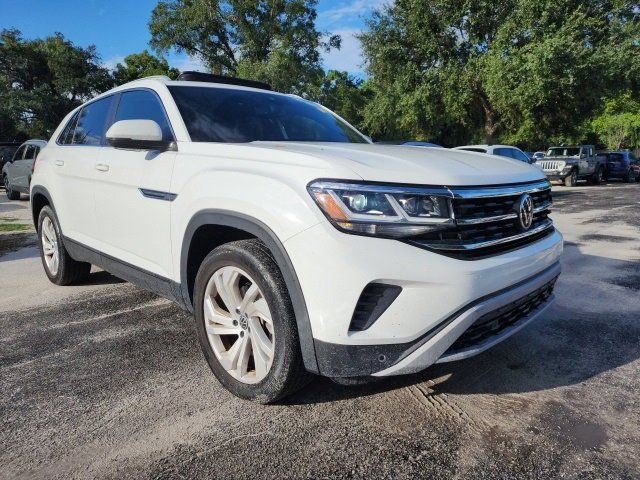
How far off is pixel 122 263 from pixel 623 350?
11.1 ft

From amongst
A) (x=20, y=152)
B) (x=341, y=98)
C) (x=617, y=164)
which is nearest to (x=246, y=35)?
(x=341, y=98)

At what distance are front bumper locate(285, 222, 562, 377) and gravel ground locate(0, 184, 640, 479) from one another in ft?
1.21

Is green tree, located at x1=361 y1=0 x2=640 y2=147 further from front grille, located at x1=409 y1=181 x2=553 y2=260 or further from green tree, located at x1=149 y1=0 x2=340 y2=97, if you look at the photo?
front grille, located at x1=409 y1=181 x2=553 y2=260

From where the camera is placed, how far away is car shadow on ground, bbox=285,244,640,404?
2.53 metres

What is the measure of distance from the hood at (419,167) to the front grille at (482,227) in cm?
7

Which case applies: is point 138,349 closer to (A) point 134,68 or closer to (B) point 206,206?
(B) point 206,206

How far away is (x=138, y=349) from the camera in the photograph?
10.2ft

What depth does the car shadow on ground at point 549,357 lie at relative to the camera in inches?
99.6

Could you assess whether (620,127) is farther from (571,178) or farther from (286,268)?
(286,268)

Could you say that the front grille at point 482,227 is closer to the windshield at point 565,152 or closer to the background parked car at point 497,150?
the background parked car at point 497,150

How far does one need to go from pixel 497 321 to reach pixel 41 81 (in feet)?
120

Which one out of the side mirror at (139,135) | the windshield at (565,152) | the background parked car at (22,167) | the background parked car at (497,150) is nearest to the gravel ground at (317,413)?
the side mirror at (139,135)

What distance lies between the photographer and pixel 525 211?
2434 mm

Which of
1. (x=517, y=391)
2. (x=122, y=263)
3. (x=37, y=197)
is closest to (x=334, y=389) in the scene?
(x=517, y=391)
